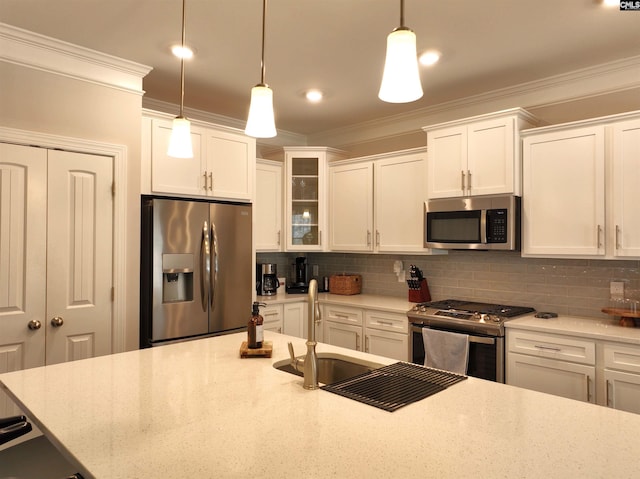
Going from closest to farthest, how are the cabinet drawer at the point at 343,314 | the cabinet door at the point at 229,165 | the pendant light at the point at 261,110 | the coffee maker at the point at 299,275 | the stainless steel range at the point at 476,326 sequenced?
the pendant light at the point at 261,110, the stainless steel range at the point at 476,326, the cabinet door at the point at 229,165, the cabinet drawer at the point at 343,314, the coffee maker at the point at 299,275

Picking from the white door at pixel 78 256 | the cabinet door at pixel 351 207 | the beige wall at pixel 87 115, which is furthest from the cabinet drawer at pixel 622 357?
the white door at pixel 78 256

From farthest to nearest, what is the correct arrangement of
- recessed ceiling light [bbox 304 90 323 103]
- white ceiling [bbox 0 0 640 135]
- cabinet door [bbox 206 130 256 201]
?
recessed ceiling light [bbox 304 90 323 103] → cabinet door [bbox 206 130 256 201] → white ceiling [bbox 0 0 640 135]

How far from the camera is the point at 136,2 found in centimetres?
226

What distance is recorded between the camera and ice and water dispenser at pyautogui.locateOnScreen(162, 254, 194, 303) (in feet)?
10.2

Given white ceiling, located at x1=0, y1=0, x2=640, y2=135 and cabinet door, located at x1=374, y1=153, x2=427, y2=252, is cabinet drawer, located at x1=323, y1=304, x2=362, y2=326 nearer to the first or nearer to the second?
cabinet door, located at x1=374, y1=153, x2=427, y2=252

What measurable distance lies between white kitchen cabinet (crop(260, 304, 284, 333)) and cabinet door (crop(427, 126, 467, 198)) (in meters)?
1.69

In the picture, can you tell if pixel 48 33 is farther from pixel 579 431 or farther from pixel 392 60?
pixel 579 431

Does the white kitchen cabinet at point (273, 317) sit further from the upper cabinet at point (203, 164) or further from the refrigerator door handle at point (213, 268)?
the upper cabinet at point (203, 164)

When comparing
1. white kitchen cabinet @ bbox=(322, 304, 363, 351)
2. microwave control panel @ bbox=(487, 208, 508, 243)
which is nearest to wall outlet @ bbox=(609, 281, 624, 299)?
microwave control panel @ bbox=(487, 208, 508, 243)

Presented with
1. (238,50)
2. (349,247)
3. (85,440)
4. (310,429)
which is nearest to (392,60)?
(310,429)

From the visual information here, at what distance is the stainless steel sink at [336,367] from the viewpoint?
1.92 metres

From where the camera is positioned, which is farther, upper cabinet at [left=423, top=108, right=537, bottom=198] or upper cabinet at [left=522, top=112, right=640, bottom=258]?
upper cabinet at [left=423, top=108, right=537, bottom=198]

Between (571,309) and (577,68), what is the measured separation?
5.66ft

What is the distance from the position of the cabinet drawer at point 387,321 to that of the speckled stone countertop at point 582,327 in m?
0.84
